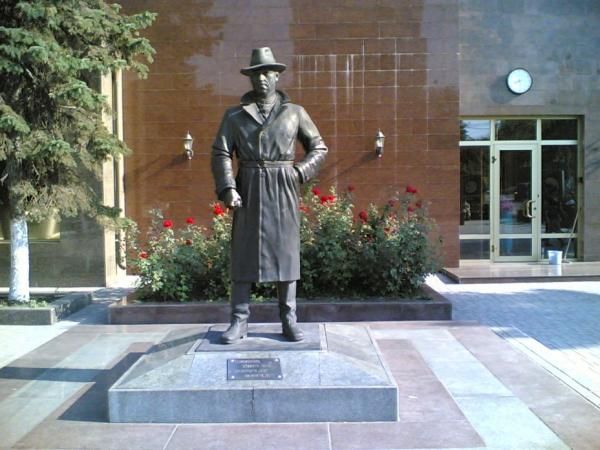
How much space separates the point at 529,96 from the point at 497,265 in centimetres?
360

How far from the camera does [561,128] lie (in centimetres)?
1436

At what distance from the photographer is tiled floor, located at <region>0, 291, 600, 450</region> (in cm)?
431

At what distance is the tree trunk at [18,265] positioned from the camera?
907 centimetres

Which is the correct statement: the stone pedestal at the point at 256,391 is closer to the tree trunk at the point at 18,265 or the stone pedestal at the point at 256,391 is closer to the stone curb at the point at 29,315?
the stone curb at the point at 29,315

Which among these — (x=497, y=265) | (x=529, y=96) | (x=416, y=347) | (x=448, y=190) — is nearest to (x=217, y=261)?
(x=416, y=347)

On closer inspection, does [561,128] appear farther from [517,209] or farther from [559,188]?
[517,209]

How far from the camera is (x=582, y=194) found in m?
14.2

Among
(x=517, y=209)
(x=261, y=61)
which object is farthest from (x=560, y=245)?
(x=261, y=61)

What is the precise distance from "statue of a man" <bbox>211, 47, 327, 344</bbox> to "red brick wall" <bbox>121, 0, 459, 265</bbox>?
7734 mm

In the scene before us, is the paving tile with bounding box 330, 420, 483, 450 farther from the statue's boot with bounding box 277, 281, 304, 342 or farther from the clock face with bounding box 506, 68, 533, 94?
the clock face with bounding box 506, 68, 533, 94

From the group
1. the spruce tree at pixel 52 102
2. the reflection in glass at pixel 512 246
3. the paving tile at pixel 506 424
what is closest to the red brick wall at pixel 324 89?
the reflection in glass at pixel 512 246

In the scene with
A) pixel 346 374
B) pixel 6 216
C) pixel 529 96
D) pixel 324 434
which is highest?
pixel 529 96

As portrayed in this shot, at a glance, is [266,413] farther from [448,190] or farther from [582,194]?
[582,194]

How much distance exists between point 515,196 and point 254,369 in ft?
36.2
